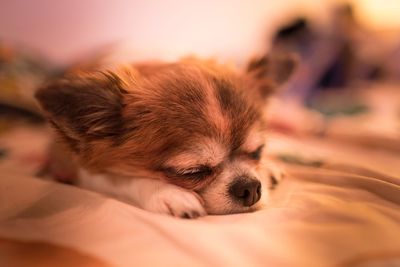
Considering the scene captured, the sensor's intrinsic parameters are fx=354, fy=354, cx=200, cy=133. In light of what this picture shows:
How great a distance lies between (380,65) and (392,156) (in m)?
2.37

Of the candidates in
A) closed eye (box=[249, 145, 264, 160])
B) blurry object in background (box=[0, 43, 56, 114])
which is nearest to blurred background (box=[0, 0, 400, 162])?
blurry object in background (box=[0, 43, 56, 114])

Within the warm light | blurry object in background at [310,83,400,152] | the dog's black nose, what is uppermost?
the warm light

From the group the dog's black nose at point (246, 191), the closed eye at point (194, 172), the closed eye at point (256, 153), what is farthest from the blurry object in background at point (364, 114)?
the closed eye at point (194, 172)

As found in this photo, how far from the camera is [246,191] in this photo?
4.03 ft

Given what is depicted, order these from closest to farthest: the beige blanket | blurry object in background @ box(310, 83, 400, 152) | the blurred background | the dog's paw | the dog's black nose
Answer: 1. the beige blanket
2. the dog's paw
3. the dog's black nose
4. blurry object in background @ box(310, 83, 400, 152)
5. the blurred background

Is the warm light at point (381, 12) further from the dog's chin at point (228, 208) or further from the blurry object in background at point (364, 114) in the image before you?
the dog's chin at point (228, 208)

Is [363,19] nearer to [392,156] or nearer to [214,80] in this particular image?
[392,156]

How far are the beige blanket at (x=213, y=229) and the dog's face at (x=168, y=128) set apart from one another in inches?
6.4

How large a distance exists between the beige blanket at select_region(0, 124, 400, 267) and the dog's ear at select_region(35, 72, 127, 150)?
215 mm

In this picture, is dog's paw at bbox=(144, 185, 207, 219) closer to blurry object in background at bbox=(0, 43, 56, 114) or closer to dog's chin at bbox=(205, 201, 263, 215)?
dog's chin at bbox=(205, 201, 263, 215)

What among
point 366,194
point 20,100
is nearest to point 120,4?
point 20,100

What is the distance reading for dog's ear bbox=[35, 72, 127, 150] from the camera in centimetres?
122

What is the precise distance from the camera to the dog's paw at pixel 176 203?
112cm

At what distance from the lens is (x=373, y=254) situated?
847 mm
